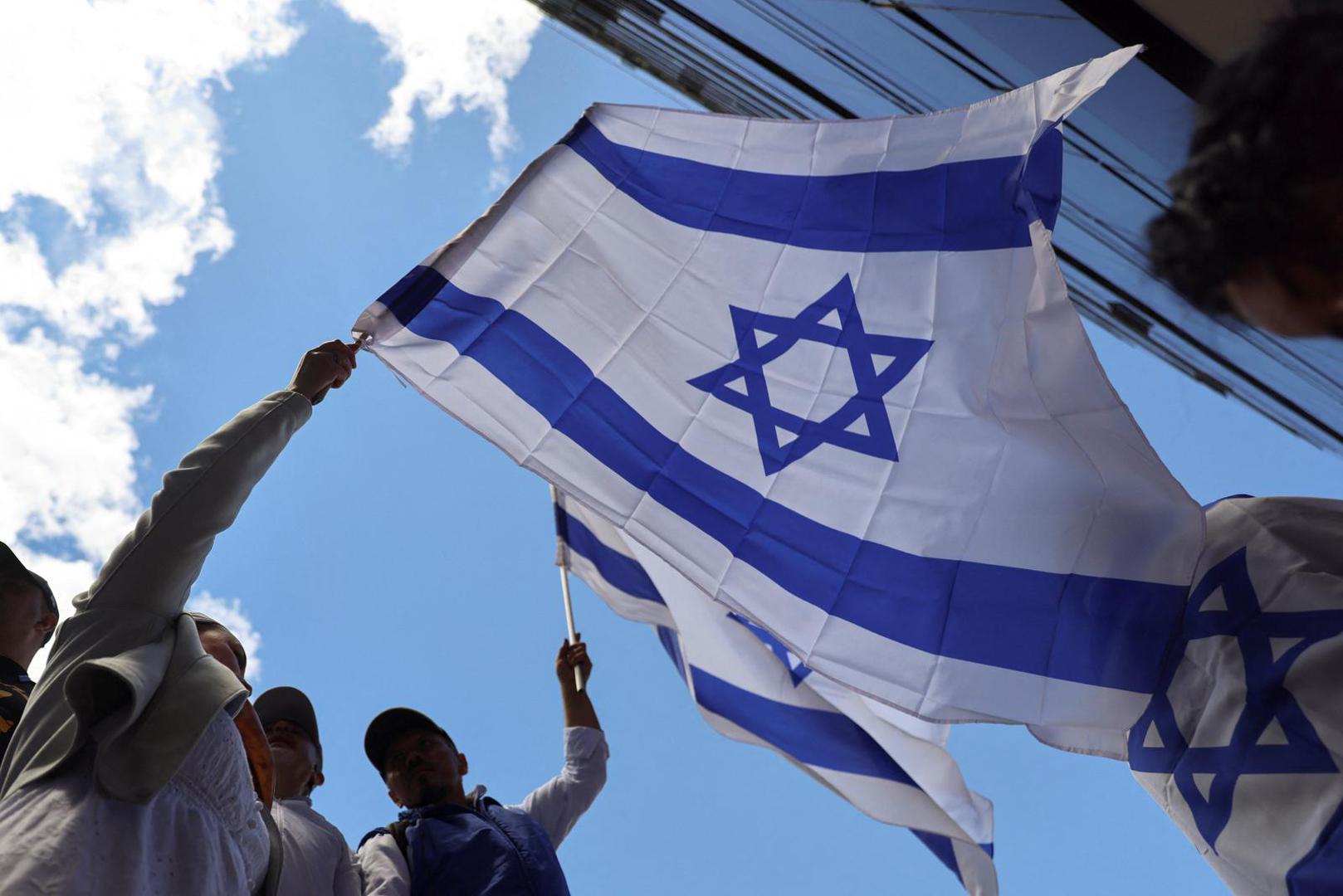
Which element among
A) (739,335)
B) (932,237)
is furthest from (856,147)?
(739,335)

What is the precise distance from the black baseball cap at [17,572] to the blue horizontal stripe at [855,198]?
2.41 metres

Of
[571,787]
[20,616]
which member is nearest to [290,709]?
[20,616]

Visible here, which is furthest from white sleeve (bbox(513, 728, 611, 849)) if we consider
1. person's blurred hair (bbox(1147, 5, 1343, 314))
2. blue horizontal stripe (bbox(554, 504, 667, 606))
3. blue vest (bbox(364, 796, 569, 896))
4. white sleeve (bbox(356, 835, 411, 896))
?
person's blurred hair (bbox(1147, 5, 1343, 314))

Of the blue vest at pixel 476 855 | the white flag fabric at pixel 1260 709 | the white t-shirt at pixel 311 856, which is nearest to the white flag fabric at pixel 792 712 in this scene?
the blue vest at pixel 476 855

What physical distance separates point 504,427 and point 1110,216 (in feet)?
16.7

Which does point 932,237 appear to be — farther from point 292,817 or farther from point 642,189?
point 292,817

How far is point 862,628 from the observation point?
371 centimetres

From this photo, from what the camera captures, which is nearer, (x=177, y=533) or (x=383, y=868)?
(x=177, y=533)

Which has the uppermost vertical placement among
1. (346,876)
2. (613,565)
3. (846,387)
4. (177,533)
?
(613,565)

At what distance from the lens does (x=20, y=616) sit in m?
3.67

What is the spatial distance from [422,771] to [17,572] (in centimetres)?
154

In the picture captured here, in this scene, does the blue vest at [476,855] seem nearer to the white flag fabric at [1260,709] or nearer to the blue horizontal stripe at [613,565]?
the blue horizontal stripe at [613,565]

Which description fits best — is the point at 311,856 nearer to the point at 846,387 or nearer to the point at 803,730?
the point at 846,387

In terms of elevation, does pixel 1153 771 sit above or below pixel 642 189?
below
